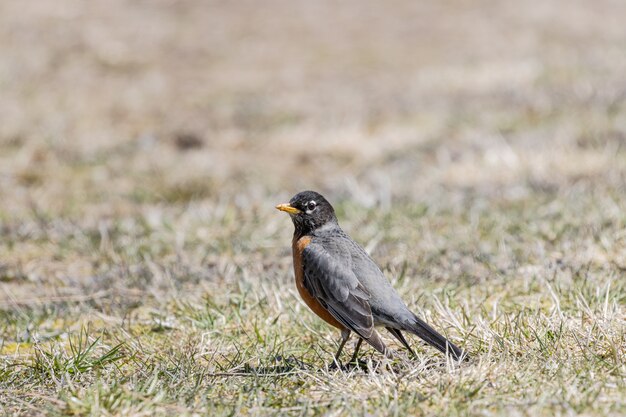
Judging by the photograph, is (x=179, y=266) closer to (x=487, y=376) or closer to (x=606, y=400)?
(x=487, y=376)

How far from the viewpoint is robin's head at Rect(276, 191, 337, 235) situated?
5586 mm

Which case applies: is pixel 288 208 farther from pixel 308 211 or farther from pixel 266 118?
pixel 266 118

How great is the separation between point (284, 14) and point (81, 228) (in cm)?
1484

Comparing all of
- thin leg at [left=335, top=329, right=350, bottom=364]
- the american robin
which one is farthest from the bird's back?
thin leg at [left=335, top=329, right=350, bottom=364]

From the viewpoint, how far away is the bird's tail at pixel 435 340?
440cm

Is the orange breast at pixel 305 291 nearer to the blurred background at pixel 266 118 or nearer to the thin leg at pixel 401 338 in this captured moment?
the thin leg at pixel 401 338

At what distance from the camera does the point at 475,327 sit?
4.97 meters

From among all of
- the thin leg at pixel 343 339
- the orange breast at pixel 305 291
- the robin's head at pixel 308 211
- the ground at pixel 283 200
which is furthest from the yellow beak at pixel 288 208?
the thin leg at pixel 343 339

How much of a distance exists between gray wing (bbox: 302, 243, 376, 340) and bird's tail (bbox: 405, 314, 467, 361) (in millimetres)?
227

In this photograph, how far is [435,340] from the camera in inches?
177

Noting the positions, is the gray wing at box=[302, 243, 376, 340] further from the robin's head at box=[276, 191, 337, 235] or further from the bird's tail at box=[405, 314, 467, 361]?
the robin's head at box=[276, 191, 337, 235]

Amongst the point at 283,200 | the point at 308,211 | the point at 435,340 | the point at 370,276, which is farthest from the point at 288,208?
the point at 283,200

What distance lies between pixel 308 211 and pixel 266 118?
8.21 meters

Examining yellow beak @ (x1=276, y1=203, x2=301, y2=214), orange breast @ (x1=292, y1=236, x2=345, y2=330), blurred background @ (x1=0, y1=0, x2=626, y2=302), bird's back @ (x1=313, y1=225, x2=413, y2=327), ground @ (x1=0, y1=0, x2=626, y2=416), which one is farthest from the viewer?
blurred background @ (x1=0, y1=0, x2=626, y2=302)
